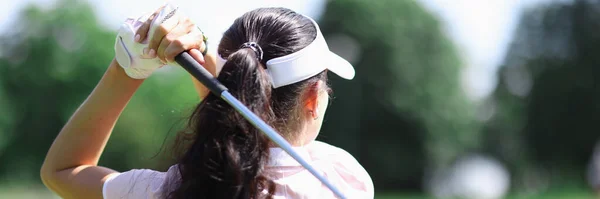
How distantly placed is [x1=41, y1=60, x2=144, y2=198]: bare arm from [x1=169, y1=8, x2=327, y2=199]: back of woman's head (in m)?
0.29

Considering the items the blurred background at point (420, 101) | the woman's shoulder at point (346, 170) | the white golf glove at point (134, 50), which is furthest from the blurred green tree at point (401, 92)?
the white golf glove at point (134, 50)

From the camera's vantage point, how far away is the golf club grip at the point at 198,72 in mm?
2788

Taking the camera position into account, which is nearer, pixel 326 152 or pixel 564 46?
pixel 326 152

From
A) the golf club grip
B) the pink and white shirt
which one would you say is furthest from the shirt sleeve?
the golf club grip

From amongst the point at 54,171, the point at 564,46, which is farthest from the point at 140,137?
the point at 54,171

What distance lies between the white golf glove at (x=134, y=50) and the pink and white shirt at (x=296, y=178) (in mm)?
323

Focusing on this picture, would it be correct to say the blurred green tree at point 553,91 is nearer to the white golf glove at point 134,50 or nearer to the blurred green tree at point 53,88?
the blurred green tree at point 53,88

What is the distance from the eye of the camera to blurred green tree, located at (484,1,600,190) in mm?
52500

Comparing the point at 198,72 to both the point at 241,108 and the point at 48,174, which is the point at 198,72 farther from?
the point at 48,174

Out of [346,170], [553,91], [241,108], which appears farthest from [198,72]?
[553,91]

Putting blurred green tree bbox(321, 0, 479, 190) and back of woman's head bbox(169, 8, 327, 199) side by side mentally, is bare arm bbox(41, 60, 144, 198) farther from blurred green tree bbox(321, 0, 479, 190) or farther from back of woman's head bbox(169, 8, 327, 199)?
blurred green tree bbox(321, 0, 479, 190)

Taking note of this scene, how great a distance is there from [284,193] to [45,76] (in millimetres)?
61022

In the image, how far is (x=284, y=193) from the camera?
2936 mm

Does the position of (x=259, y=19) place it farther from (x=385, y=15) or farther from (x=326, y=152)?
(x=385, y=15)
